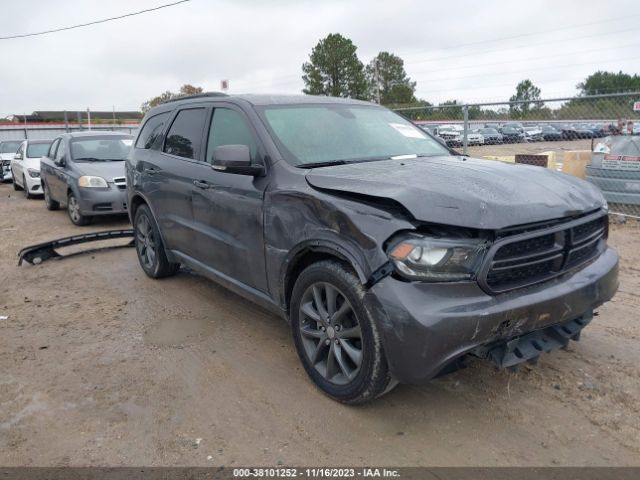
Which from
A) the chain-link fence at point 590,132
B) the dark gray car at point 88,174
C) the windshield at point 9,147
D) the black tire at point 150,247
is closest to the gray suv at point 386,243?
the black tire at point 150,247

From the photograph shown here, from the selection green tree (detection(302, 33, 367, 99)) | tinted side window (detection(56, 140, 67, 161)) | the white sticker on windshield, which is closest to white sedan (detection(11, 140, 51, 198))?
tinted side window (detection(56, 140, 67, 161))

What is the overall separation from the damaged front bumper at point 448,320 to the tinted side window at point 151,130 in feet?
11.7

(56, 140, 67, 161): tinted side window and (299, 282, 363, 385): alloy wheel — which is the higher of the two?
(56, 140, 67, 161): tinted side window

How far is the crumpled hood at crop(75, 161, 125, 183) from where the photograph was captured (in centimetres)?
930

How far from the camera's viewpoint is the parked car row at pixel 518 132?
949 cm

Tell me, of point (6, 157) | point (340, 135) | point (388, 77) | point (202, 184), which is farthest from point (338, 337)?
point (388, 77)

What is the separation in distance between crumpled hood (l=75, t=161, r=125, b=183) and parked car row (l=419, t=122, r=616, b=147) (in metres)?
5.51

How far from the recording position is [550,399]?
321 cm

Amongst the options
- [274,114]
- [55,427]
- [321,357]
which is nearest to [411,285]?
[321,357]

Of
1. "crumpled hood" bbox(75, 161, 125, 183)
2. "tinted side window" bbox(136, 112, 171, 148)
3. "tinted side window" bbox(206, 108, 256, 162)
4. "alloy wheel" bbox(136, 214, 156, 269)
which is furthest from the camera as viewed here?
"crumpled hood" bbox(75, 161, 125, 183)

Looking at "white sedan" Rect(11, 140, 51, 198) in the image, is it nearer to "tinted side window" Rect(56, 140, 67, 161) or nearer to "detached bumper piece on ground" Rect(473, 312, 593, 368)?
"tinted side window" Rect(56, 140, 67, 161)

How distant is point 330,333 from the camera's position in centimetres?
317

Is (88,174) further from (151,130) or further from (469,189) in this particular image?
(469,189)

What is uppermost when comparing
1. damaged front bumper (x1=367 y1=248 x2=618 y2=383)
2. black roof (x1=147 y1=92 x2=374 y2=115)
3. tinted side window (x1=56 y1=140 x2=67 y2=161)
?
black roof (x1=147 y1=92 x2=374 y2=115)
